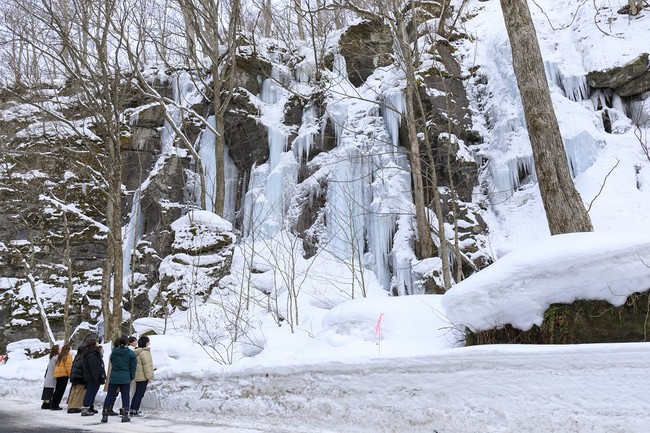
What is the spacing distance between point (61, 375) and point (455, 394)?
671 cm

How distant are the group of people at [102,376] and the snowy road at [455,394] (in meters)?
0.74

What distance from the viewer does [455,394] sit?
15.1 feet

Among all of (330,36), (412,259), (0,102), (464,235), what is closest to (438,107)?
(464,235)

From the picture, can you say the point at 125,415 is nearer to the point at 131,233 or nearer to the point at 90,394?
the point at 90,394

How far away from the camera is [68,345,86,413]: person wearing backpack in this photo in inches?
309

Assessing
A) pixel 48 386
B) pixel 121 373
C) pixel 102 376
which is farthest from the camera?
pixel 48 386

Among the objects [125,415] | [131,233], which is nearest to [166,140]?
[131,233]

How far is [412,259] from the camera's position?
15.2 meters

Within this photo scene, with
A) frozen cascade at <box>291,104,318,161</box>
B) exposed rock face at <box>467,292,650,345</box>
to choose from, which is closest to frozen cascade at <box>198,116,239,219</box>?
frozen cascade at <box>291,104,318,161</box>

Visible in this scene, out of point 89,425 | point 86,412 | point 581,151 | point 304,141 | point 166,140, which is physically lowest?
point 89,425

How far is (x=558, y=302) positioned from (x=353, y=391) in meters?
2.11

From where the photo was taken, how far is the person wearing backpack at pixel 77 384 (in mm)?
7840

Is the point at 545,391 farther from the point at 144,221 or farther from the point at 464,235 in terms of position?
the point at 144,221

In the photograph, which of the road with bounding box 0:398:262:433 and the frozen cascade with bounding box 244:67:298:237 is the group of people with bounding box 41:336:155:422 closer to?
the road with bounding box 0:398:262:433
